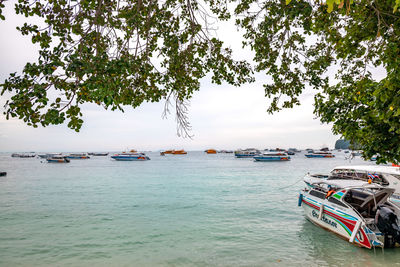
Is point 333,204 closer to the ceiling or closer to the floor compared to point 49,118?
closer to the floor

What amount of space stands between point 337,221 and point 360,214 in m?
1.32

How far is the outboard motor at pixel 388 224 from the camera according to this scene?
29.9 feet

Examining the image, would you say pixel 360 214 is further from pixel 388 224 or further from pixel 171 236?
pixel 171 236

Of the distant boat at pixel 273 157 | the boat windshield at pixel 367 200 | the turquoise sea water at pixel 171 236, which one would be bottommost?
the turquoise sea water at pixel 171 236

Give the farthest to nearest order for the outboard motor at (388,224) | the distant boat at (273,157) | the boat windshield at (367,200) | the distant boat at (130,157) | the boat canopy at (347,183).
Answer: the distant boat at (130,157) < the distant boat at (273,157) < the boat canopy at (347,183) < the boat windshield at (367,200) < the outboard motor at (388,224)

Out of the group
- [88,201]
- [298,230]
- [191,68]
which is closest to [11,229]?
[88,201]

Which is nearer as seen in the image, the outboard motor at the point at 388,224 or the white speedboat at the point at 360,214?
the outboard motor at the point at 388,224

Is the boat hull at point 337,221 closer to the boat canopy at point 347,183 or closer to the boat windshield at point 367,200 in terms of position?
the boat windshield at point 367,200

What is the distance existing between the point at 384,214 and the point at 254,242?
17.6 ft

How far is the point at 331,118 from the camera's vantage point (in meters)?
6.96

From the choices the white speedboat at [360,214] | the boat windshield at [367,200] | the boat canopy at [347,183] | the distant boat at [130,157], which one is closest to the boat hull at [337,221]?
the white speedboat at [360,214]

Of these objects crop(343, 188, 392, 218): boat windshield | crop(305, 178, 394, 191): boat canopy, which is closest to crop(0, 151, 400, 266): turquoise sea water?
crop(343, 188, 392, 218): boat windshield

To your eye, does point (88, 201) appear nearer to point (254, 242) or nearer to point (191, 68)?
point (254, 242)

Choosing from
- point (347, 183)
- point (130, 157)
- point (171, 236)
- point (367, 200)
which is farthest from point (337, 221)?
point (130, 157)
